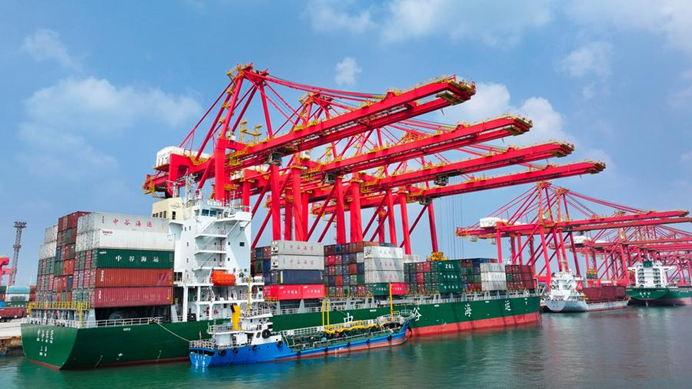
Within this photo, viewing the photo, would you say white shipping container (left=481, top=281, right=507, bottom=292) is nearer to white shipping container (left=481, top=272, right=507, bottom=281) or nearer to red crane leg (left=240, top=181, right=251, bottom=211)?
white shipping container (left=481, top=272, right=507, bottom=281)

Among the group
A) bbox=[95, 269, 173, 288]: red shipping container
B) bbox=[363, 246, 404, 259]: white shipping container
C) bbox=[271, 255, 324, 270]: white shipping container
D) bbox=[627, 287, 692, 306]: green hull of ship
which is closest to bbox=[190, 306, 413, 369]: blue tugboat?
bbox=[95, 269, 173, 288]: red shipping container

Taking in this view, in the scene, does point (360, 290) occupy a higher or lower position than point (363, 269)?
lower

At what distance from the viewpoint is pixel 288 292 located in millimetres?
36000

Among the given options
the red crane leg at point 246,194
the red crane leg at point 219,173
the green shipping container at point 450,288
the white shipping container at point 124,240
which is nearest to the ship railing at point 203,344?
the white shipping container at point 124,240

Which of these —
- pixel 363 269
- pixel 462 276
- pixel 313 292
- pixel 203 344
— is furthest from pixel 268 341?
pixel 462 276

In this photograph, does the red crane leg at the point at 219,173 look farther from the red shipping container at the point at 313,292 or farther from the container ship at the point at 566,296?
the container ship at the point at 566,296

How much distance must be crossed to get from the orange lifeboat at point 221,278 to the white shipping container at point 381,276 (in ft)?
52.1

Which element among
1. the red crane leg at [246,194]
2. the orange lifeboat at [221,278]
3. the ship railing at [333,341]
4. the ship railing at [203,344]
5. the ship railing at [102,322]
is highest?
the red crane leg at [246,194]

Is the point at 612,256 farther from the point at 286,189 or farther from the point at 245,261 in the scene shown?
the point at 245,261

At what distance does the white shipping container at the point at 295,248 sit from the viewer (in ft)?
121

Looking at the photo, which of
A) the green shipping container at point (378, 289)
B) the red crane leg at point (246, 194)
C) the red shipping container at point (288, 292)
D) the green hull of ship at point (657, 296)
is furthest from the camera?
the green hull of ship at point (657, 296)

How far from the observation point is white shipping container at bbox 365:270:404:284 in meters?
43.8

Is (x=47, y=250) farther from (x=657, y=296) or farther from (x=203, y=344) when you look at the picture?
(x=657, y=296)

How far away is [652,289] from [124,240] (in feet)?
347
